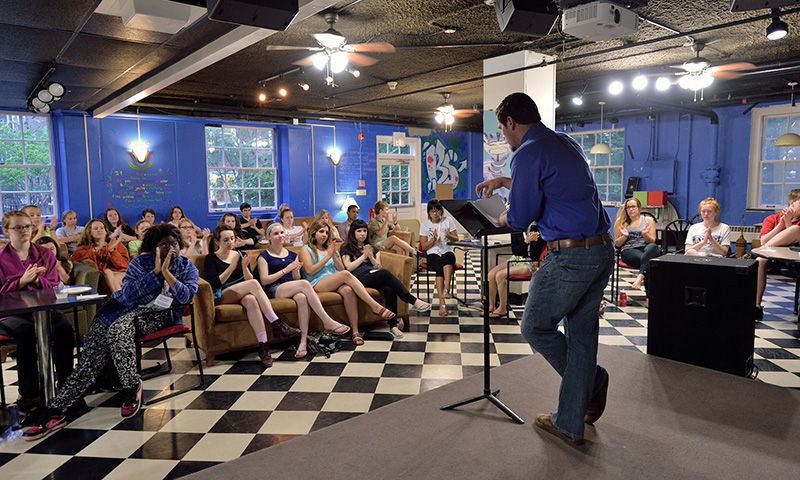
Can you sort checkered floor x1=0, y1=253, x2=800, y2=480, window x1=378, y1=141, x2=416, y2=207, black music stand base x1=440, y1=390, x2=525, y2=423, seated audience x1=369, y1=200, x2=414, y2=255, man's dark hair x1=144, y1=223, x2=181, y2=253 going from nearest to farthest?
black music stand base x1=440, y1=390, x2=525, y2=423
checkered floor x1=0, y1=253, x2=800, y2=480
man's dark hair x1=144, y1=223, x2=181, y2=253
seated audience x1=369, y1=200, x2=414, y2=255
window x1=378, y1=141, x2=416, y2=207


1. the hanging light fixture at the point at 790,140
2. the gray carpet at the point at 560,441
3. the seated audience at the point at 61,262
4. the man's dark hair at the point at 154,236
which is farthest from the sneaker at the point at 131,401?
the hanging light fixture at the point at 790,140

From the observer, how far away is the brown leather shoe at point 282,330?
4402 millimetres

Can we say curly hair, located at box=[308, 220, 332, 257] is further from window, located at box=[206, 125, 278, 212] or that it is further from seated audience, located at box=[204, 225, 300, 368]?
window, located at box=[206, 125, 278, 212]

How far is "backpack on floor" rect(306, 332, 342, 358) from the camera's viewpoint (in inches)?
177

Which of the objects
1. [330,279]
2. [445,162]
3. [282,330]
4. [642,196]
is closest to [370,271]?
[330,279]

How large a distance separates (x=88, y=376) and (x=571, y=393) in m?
3.01

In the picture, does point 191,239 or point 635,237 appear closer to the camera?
point 191,239

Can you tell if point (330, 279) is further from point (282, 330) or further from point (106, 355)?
point (106, 355)

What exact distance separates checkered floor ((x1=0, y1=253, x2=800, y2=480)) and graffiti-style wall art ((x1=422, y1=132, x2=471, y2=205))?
8336 mm

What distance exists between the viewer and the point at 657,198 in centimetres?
1037

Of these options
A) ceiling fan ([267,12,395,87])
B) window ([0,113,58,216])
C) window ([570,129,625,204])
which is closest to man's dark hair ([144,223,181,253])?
ceiling fan ([267,12,395,87])

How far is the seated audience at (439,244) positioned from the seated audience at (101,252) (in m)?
3.30

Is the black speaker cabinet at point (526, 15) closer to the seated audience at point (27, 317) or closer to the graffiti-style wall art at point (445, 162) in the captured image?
the seated audience at point (27, 317)

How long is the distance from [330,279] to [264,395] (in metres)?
1.45
